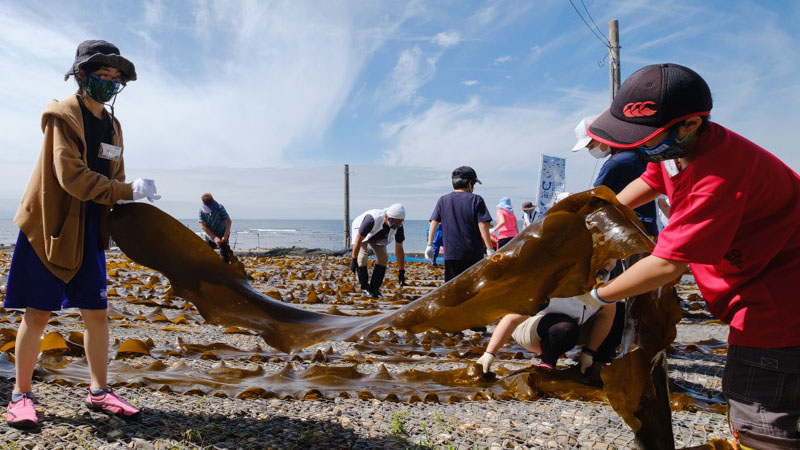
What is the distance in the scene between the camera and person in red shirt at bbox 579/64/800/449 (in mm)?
1474

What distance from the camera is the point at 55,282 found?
7.45 feet

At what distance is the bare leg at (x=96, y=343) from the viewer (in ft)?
7.75

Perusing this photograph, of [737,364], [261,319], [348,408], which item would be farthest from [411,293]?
[737,364]

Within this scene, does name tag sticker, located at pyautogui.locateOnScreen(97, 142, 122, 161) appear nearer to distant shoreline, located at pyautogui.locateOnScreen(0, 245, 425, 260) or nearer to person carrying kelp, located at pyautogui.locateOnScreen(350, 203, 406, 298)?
person carrying kelp, located at pyautogui.locateOnScreen(350, 203, 406, 298)

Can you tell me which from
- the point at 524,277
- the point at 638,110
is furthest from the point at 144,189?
the point at 638,110

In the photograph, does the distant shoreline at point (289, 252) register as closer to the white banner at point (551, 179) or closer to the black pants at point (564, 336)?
the white banner at point (551, 179)

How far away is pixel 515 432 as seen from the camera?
93.6 inches

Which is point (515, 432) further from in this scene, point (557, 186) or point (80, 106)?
point (557, 186)

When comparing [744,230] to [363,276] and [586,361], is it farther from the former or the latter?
[363,276]

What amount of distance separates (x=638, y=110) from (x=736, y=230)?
17.8 inches

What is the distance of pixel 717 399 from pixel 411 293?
5544 millimetres

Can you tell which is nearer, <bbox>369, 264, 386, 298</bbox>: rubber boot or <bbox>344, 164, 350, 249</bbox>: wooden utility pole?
<bbox>369, 264, 386, 298</bbox>: rubber boot

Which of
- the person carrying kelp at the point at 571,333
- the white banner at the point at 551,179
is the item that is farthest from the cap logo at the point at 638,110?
the white banner at the point at 551,179

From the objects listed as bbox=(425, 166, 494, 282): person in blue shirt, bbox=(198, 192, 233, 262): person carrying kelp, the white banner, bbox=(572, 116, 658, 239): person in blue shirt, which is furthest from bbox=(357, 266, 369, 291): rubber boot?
bbox=(572, 116, 658, 239): person in blue shirt
